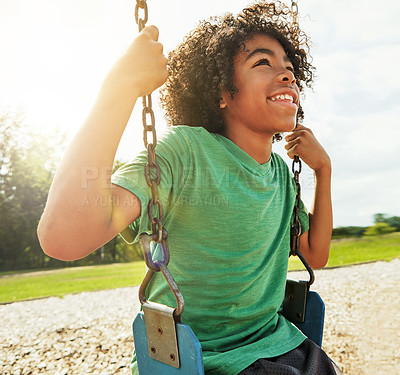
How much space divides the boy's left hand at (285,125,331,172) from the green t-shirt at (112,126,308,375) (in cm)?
48

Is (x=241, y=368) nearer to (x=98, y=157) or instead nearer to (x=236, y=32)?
(x=98, y=157)

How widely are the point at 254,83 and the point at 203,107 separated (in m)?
0.26

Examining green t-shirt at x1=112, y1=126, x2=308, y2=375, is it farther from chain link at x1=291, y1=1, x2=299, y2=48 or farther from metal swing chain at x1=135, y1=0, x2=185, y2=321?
chain link at x1=291, y1=1, x2=299, y2=48

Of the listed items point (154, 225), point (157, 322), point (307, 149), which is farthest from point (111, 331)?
point (154, 225)

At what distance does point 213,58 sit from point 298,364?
118 cm

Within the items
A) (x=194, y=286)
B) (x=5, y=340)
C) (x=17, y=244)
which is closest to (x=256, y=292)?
(x=194, y=286)

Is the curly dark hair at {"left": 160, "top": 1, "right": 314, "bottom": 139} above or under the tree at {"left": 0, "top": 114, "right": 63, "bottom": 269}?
above

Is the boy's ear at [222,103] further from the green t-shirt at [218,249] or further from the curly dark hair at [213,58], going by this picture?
the green t-shirt at [218,249]

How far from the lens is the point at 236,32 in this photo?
1.66m

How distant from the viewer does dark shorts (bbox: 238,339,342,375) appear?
122 cm

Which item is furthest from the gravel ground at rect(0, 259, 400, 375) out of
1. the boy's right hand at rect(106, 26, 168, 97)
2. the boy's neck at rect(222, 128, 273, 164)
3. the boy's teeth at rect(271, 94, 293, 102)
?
the boy's right hand at rect(106, 26, 168, 97)

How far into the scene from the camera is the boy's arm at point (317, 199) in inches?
75.3

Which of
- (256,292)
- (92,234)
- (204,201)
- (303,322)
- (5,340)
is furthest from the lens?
(5,340)

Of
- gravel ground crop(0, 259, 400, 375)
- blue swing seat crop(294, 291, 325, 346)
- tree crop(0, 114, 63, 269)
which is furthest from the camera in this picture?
tree crop(0, 114, 63, 269)
